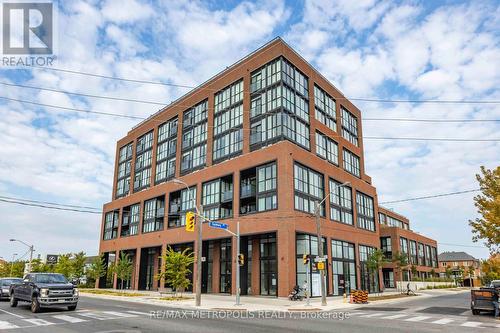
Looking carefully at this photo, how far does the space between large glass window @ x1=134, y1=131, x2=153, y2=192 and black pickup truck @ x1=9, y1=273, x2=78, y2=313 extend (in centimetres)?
4386

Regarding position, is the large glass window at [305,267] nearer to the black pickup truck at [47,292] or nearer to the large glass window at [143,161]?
the black pickup truck at [47,292]

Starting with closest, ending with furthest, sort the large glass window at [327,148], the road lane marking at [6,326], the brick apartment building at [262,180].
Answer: the road lane marking at [6,326] → the brick apartment building at [262,180] → the large glass window at [327,148]

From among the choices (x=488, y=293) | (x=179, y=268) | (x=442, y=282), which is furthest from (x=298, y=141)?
(x=442, y=282)

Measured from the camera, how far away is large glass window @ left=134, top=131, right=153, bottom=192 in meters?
65.2

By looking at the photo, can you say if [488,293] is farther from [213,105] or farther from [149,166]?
[149,166]

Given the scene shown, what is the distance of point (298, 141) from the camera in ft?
145

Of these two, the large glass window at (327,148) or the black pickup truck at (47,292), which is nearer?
the black pickup truck at (47,292)

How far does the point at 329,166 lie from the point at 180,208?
20.9 meters

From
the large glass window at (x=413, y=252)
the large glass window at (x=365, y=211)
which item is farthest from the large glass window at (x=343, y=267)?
the large glass window at (x=413, y=252)

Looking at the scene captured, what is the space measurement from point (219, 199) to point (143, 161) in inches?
1050

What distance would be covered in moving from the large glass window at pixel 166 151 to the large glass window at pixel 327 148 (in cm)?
2241

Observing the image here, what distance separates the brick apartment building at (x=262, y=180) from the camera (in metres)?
39.3

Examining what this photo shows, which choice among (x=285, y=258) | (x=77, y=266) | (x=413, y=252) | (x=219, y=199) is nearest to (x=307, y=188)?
(x=285, y=258)

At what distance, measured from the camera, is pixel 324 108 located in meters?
52.4
